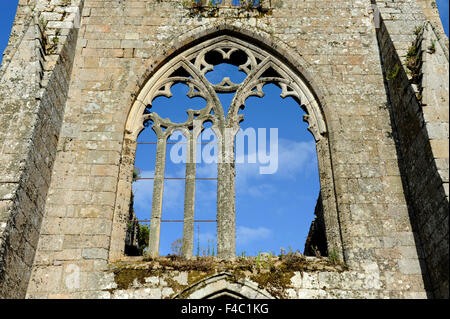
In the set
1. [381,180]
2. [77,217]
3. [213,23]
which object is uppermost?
[213,23]

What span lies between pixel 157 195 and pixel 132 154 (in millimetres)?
747

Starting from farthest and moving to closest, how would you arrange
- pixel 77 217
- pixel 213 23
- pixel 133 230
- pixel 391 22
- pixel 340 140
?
pixel 133 230
pixel 213 23
pixel 391 22
pixel 340 140
pixel 77 217

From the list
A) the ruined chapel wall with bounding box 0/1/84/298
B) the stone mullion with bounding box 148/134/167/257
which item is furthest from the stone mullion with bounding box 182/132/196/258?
the ruined chapel wall with bounding box 0/1/84/298

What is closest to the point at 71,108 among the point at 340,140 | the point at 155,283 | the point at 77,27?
the point at 77,27

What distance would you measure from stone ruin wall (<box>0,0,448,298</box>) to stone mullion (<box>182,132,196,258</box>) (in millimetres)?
737

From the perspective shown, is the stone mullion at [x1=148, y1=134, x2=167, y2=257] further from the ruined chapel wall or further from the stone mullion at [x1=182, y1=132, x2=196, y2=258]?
the ruined chapel wall

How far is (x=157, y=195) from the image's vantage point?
21.3ft

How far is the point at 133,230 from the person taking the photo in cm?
841

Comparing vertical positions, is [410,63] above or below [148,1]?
below

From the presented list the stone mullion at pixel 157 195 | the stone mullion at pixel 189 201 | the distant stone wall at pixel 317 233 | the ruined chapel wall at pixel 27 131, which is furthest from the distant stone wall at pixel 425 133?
the ruined chapel wall at pixel 27 131

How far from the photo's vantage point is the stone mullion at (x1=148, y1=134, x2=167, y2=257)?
6145 millimetres

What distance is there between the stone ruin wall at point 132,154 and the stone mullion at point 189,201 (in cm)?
74

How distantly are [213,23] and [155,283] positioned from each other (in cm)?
447

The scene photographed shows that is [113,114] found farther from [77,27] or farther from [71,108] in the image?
[77,27]
